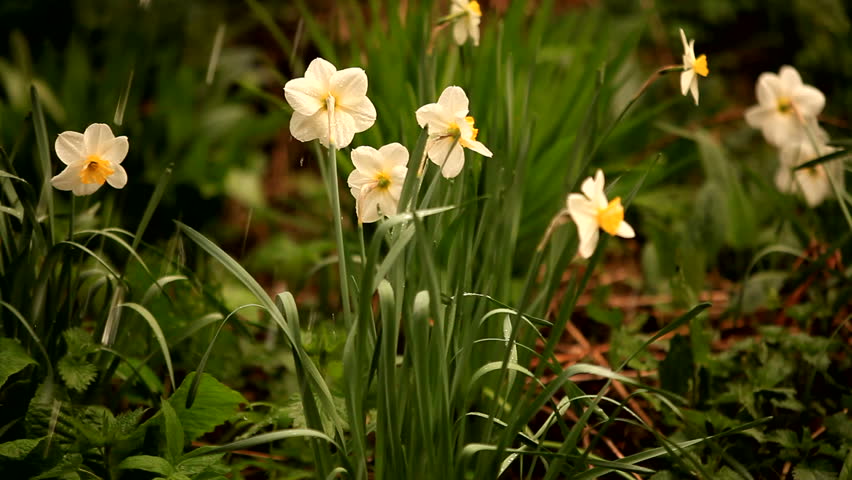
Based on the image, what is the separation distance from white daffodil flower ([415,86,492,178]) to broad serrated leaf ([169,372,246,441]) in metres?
0.43

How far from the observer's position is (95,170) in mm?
1070

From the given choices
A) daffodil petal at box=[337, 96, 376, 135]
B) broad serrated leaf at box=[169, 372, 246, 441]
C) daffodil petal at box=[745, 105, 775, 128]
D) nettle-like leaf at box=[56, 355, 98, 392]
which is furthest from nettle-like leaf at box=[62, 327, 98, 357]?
daffodil petal at box=[745, 105, 775, 128]

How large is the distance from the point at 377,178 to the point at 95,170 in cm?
40

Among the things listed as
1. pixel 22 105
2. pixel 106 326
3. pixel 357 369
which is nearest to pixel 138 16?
pixel 22 105

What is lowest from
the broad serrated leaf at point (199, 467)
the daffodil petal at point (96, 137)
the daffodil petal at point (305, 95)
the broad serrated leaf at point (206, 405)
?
the broad serrated leaf at point (199, 467)

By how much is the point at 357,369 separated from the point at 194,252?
0.86 metres

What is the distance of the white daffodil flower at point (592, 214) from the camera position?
81 cm

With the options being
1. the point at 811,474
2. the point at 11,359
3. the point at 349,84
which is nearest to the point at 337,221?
the point at 349,84

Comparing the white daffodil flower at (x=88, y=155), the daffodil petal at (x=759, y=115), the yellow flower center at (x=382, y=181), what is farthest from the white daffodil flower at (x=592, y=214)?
the daffodil petal at (x=759, y=115)

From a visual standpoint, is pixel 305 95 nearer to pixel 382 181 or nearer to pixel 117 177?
pixel 382 181

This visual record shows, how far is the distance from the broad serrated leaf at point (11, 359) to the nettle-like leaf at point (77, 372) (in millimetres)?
39

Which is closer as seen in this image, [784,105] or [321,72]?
[321,72]

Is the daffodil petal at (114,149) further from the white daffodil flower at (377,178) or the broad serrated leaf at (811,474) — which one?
the broad serrated leaf at (811,474)

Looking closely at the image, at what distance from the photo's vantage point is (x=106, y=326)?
1.17 metres
